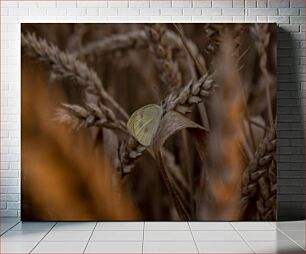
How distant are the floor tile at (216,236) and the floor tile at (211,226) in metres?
0.14

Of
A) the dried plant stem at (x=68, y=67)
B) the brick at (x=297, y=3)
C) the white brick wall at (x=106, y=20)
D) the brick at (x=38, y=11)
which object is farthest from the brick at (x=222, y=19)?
the brick at (x=38, y=11)

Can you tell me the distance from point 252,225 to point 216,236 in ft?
Answer: 1.85

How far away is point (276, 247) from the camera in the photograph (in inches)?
152

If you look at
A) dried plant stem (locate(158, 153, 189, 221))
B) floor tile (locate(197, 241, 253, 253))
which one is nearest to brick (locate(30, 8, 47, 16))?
dried plant stem (locate(158, 153, 189, 221))

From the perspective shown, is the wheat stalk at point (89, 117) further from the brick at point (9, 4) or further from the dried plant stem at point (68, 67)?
the brick at point (9, 4)

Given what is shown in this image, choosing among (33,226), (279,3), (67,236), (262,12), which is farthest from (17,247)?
(279,3)

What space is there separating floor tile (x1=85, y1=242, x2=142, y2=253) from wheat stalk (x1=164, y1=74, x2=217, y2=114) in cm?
128

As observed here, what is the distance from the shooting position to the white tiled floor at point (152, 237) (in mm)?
3805

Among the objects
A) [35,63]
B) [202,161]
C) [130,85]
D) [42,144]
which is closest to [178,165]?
[202,161]

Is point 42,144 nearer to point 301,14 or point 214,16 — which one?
point 214,16

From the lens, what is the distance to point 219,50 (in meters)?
4.80

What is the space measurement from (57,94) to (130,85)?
1.95ft

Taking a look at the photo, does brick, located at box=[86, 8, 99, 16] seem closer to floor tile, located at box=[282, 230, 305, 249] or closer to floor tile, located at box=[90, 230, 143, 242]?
floor tile, located at box=[90, 230, 143, 242]

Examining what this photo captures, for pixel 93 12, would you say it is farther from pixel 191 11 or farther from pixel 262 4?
pixel 262 4
